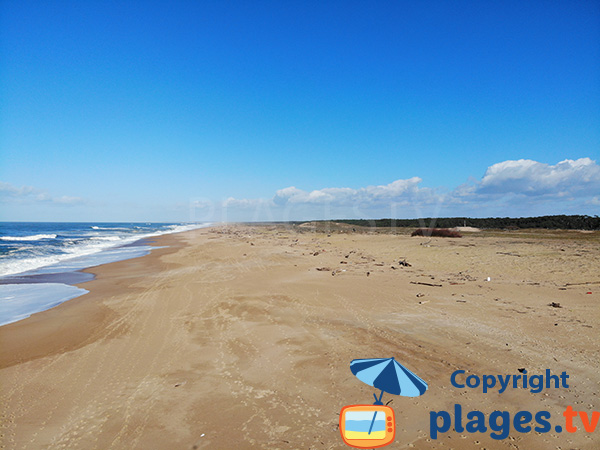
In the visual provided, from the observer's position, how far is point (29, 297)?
13.4 metres

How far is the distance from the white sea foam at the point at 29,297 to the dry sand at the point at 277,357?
0.89 m

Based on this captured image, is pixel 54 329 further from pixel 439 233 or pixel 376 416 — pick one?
pixel 439 233

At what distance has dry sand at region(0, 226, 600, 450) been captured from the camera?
15.6 ft

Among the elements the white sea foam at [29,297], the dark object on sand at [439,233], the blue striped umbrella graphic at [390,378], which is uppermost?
Result: the dark object on sand at [439,233]

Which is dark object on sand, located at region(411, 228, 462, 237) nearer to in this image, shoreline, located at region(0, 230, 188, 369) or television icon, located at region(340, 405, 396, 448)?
shoreline, located at region(0, 230, 188, 369)

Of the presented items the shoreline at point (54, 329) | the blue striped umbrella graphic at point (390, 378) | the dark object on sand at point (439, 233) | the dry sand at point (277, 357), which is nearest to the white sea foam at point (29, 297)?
the shoreline at point (54, 329)

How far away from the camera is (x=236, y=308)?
1112 cm

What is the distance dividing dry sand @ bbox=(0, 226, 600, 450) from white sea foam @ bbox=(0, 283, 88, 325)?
895mm

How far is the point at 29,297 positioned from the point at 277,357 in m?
13.4

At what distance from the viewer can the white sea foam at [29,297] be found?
437 inches

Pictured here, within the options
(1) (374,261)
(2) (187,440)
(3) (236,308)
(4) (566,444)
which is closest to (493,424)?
(4) (566,444)

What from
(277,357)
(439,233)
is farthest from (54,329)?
(439,233)

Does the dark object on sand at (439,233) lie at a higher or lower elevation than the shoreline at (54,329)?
higher

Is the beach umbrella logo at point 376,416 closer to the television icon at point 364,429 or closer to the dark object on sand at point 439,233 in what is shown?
the television icon at point 364,429
